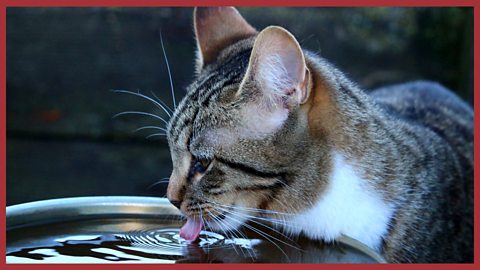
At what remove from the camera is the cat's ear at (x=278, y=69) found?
175 cm

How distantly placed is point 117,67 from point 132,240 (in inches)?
86.4

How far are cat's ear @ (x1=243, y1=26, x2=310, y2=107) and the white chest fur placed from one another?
218 mm

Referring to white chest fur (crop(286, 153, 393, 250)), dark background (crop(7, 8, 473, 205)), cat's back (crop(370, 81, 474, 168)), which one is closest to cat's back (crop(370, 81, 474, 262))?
cat's back (crop(370, 81, 474, 168))

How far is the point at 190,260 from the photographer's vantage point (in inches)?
67.2

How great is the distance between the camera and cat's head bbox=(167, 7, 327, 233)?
185 centimetres

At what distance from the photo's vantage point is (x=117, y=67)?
3.95m

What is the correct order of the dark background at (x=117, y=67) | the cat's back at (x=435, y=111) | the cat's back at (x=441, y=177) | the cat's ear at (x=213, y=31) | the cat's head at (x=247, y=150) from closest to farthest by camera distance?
the cat's head at (x=247, y=150), the cat's back at (x=441, y=177), the cat's ear at (x=213, y=31), the cat's back at (x=435, y=111), the dark background at (x=117, y=67)

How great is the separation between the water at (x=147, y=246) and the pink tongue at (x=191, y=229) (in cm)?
2

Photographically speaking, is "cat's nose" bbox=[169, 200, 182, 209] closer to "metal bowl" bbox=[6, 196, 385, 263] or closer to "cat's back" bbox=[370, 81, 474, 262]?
"metal bowl" bbox=[6, 196, 385, 263]

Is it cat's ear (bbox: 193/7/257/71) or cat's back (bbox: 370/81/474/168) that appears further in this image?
cat's back (bbox: 370/81/474/168)

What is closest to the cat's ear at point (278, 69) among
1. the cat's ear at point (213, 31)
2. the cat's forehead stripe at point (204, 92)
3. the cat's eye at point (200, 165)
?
the cat's forehead stripe at point (204, 92)

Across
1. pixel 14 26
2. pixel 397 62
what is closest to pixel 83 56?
pixel 14 26

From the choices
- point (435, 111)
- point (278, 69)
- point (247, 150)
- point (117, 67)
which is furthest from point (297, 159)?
point (117, 67)

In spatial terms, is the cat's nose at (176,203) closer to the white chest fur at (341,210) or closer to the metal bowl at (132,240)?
the metal bowl at (132,240)
